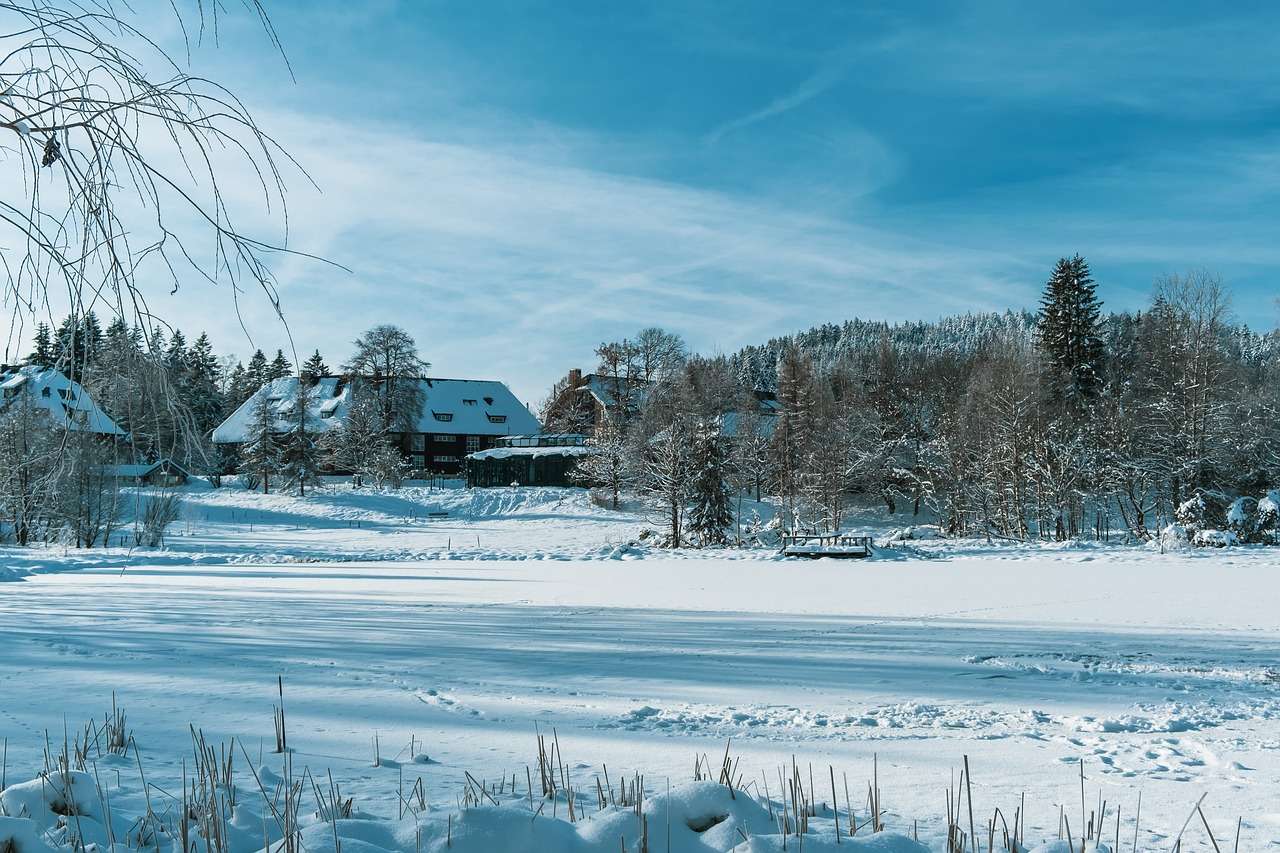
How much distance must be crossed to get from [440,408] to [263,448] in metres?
15.2

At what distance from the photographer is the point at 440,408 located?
6362cm

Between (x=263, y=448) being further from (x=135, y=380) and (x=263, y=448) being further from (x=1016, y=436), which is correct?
(x=135, y=380)

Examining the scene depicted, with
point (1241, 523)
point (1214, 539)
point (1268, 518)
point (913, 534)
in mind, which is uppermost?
point (1268, 518)

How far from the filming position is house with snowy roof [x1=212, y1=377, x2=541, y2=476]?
2382 inches

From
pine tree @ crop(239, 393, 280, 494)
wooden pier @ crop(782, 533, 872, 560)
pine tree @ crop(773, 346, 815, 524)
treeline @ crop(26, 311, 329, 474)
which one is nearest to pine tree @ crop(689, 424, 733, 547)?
wooden pier @ crop(782, 533, 872, 560)

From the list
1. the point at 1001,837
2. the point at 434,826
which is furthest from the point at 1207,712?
the point at 434,826

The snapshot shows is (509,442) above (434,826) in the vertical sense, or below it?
above

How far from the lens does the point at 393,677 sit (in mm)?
6641

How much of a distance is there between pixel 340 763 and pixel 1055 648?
7084mm

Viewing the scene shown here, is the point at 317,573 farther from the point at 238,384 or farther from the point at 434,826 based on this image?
the point at 238,384

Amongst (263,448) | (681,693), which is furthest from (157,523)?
(681,693)

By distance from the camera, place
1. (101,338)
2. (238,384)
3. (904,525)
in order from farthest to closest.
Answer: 1. (238,384)
2. (904,525)
3. (101,338)

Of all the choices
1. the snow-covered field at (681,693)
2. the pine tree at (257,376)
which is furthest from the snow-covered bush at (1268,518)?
the pine tree at (257,376)

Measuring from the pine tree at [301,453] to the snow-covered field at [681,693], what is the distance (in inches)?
1323
